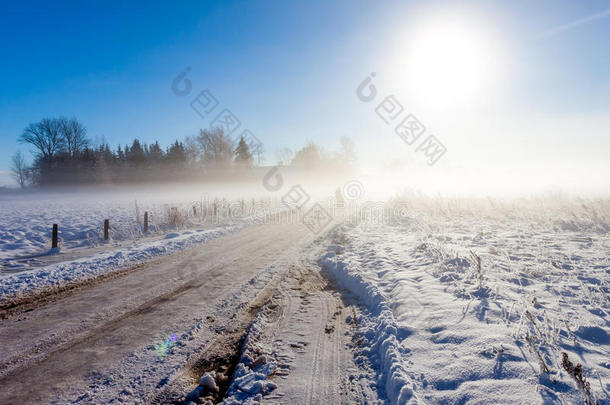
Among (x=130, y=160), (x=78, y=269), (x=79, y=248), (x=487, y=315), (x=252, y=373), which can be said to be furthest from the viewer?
(x=130, y=160)

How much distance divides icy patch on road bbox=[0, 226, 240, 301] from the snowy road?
1.18 metres

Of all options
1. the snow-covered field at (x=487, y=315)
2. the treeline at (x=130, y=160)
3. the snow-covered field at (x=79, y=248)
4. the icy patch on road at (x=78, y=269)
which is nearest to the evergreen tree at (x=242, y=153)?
the treeline at (x=130, y=160)

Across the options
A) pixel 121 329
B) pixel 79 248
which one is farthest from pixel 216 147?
pixel 121 329

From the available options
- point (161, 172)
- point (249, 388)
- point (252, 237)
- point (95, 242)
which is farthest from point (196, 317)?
point (161, 172)

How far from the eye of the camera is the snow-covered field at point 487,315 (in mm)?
2611

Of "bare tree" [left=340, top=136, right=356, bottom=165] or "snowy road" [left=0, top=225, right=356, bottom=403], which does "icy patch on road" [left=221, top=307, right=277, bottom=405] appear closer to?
"snowy road" [left=0, top=225, right=356, bottom=403]

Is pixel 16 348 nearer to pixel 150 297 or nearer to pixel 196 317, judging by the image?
pixel 150 297

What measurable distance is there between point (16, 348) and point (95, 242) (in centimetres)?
923

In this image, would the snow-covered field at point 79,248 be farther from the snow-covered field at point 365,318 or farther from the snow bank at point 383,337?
the snow bank at point 383,337

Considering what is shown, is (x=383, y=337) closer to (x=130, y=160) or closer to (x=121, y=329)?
(x=121, y=329)

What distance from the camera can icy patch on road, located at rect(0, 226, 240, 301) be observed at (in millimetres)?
6172

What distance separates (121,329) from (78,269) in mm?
4712

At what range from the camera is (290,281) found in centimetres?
636

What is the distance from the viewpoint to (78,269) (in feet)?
24.1
